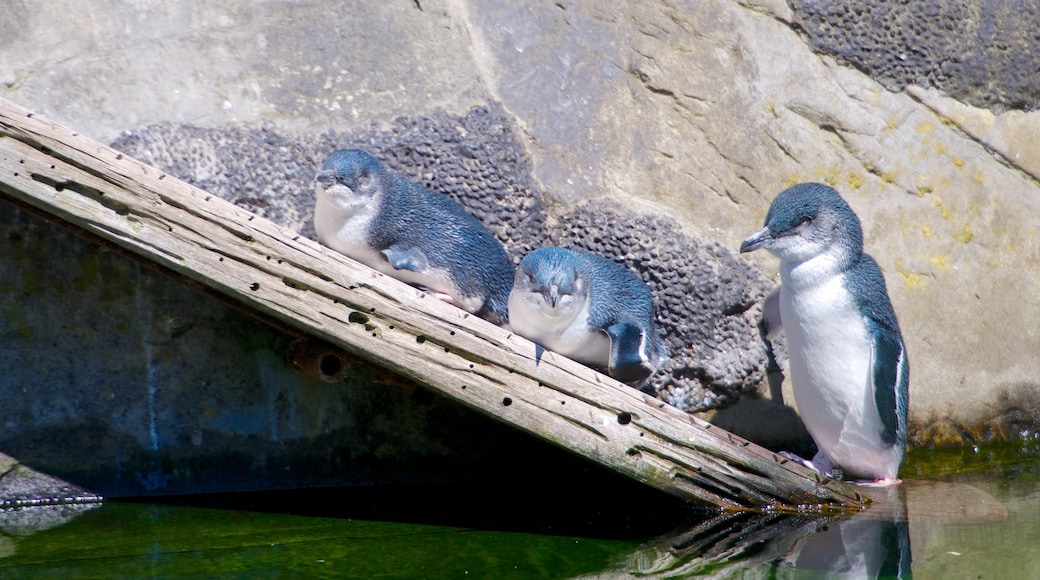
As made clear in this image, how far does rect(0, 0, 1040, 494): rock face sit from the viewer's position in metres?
4.28

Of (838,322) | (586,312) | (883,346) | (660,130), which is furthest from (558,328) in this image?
(660,130)

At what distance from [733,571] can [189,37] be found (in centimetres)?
309

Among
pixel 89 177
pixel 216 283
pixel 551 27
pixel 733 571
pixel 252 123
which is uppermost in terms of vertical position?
pixel 551 27

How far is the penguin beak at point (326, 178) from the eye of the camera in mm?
3795

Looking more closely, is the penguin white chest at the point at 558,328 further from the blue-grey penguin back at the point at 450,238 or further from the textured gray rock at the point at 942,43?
the textured gray rock at the point at 942,43

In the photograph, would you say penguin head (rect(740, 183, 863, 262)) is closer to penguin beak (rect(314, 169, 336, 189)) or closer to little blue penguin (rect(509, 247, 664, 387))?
little blue penguin (rect(509, 247, 664, 387))

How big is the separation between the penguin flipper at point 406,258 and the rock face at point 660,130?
59 centimetres

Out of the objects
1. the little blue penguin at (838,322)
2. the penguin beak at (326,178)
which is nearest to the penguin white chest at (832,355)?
the little blue penguin at (838,322)

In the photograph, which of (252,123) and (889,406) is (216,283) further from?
(889,406)

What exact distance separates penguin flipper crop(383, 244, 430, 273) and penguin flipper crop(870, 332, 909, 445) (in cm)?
176

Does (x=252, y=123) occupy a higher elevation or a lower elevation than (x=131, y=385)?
higher

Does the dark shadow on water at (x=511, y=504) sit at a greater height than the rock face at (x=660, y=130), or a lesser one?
lesser

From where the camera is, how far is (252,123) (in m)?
4.38

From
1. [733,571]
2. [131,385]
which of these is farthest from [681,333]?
[131,385]
